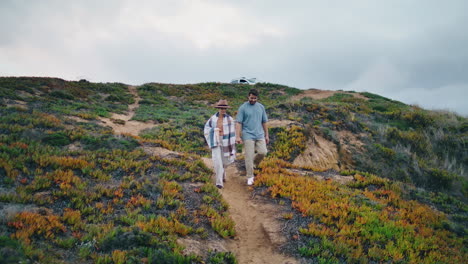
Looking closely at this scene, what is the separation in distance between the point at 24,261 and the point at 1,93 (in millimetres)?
18967

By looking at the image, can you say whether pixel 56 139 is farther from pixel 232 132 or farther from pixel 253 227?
pixel 253 227

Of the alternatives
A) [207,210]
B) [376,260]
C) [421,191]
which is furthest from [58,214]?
[421,191]

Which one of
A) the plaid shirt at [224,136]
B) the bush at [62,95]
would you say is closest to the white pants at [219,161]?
the plaid shirt at [224,136]

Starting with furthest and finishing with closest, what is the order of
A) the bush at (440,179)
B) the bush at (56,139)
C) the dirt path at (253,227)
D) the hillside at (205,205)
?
the bush at (440,179) → the bush at (56,139) → the dirt path at (253,227) → the hillside at (205,205)

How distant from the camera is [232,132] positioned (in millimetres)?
8062

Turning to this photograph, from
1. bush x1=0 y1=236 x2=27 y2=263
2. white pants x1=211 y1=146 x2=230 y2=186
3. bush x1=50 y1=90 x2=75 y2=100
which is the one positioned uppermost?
bush x1=50 y1=90 x2=75 y2=100

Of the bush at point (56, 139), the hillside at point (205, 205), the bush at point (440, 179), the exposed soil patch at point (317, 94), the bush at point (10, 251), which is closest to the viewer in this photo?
the bush at point (10, 251)

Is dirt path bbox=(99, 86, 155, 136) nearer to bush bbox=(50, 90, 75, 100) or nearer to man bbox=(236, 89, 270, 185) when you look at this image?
bush bbox=(50, 90, 75, 100)

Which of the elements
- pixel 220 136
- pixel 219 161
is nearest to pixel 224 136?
pixel 220 136

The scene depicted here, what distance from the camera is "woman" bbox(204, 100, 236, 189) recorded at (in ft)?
25.6

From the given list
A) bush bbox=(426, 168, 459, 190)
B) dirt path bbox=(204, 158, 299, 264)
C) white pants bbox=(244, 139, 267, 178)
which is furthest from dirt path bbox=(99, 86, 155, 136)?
bush bbox=(426, 168, 459, 190)

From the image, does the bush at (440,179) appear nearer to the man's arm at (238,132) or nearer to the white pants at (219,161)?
the man's arm at (238,132)

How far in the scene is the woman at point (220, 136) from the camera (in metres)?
7.81

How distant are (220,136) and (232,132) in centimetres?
37
